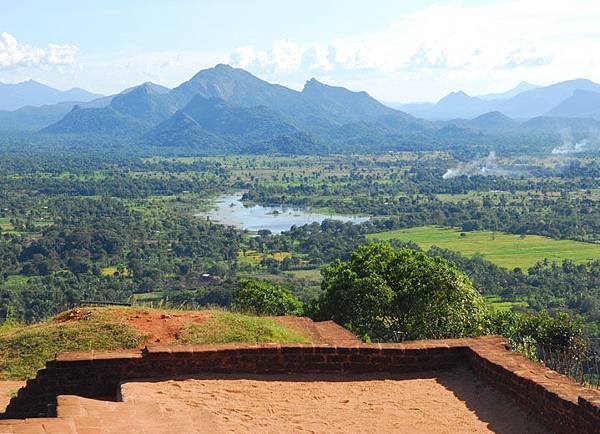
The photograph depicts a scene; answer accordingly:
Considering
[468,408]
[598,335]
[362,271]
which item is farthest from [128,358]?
[598,335]

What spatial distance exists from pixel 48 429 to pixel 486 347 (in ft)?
18.2

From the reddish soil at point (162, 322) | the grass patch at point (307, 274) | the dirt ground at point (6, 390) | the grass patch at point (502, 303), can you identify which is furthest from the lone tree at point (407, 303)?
the grass patch at point (307, 274)

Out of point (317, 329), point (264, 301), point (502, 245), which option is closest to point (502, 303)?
point (502, 245)

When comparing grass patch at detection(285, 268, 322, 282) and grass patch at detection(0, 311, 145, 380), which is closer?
grass patch at detection(0, 311, 145, 380)

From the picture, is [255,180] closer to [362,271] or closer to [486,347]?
[362,271]

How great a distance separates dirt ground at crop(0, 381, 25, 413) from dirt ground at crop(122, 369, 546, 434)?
2.62 m

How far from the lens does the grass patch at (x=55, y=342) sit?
11016 mm

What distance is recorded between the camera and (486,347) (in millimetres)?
9359

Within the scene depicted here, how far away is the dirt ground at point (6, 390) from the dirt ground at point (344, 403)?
2.62m

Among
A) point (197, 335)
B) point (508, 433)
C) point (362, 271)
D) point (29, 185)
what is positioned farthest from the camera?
point (29, 185)

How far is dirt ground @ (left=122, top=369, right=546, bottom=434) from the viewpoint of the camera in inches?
297

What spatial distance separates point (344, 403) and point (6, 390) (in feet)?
17.5

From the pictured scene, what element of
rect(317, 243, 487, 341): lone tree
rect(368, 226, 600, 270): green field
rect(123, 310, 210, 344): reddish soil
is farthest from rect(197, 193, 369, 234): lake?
rect(123, 310, 210, 344): reddish soil

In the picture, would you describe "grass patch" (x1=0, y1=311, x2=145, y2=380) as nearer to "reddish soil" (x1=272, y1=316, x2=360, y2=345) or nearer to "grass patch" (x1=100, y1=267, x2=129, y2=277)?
"reddish soil" (x1=272, y1=316, x2=360, y2=345)
